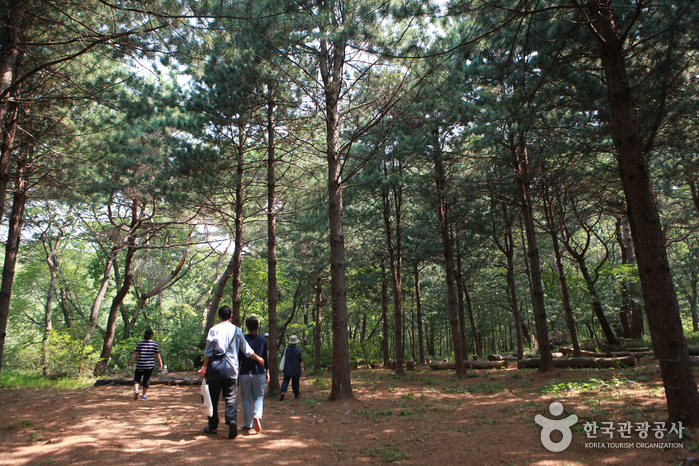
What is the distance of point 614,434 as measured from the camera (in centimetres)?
432

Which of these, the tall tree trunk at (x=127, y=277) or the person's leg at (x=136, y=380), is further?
the tall tree trunk at (x=127, y=277)

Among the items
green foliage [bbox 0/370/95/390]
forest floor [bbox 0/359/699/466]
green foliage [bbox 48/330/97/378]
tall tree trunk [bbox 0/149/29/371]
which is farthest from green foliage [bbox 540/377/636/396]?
green foliage [bbox 48/330/97/378]

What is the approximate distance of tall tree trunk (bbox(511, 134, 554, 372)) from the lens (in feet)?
33.7

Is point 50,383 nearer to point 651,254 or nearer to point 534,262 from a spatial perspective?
point 534,262

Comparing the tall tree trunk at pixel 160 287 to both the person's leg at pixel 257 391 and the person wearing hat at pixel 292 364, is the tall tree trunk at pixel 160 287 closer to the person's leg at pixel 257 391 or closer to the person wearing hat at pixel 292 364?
the person wearing hat at pixel 292 364

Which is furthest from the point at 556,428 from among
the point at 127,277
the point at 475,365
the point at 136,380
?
the point at 127,277

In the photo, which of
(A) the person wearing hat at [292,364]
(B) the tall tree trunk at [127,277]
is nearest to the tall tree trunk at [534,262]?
(A) the person wearing hat at [292,364]

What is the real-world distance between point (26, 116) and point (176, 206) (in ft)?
13.6

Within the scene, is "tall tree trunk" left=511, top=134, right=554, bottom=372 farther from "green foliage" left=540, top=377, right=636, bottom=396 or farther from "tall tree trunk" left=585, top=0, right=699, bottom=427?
"tall tree trunk" left=585, top=0, right=699, bottom=427

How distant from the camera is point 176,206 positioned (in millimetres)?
11633

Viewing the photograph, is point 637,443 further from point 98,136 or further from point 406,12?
point 98,136

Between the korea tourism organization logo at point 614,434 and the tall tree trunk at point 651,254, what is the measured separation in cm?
24

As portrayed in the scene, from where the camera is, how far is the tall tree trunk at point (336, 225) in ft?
26.9

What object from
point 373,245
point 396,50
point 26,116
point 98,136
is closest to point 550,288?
point 373,245
